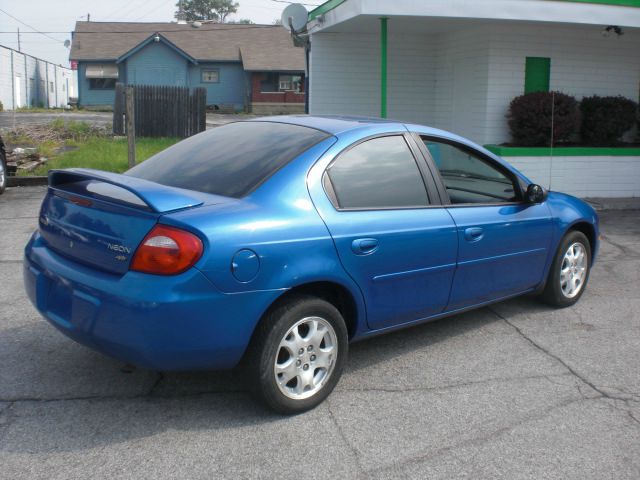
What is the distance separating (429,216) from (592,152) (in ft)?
30.4

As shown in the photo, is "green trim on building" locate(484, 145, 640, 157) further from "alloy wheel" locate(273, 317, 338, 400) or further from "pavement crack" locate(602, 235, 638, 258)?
"alloy wheel" locate(273, 317, 338, 400)

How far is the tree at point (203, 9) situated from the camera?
88.7 meters

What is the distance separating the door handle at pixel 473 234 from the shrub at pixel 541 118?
8246 millimetres

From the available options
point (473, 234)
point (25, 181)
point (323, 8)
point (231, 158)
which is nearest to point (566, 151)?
point (323, 8)

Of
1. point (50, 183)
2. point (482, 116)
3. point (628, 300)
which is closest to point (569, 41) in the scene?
point (482, 116)

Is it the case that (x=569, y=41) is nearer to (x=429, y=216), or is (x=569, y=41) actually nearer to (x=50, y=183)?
(x=429, y=216)

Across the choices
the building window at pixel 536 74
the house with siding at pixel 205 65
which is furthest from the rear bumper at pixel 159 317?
the house with siding at pixel 205 65

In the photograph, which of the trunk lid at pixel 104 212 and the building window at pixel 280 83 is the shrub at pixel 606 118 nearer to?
the trunk lid at pixel 104 212

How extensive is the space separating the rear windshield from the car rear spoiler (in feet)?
0.70

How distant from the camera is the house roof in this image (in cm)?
4556

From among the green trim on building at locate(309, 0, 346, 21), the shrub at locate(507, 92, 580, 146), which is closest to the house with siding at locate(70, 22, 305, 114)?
the green trim on building at locate(309, 0, 346, 21)

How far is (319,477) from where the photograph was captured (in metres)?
3.29

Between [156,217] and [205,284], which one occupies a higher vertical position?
[156,217]

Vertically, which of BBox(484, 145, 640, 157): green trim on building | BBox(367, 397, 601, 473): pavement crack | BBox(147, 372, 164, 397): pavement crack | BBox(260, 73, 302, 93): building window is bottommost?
BBox(367, 397, 601, 473): pavement crack
